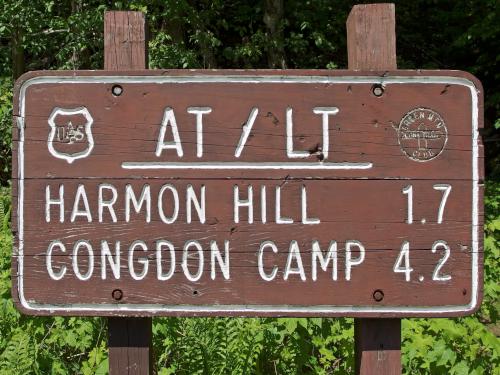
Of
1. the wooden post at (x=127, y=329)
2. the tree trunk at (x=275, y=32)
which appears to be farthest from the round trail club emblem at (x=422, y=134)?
the tree trunk at (x=275, y=32)

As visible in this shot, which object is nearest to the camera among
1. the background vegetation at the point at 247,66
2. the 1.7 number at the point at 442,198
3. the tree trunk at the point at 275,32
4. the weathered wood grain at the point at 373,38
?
the 1.7 number at the point at 442,198

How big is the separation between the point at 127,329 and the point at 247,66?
33.0 feet

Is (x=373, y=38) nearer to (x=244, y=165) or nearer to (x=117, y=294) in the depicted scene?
(x=244, y=165)

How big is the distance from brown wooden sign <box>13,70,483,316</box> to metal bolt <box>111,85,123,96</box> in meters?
0.03

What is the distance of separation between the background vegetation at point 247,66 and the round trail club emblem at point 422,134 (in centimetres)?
126

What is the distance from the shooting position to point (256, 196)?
2.06m

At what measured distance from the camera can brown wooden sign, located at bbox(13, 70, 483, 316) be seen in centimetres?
206

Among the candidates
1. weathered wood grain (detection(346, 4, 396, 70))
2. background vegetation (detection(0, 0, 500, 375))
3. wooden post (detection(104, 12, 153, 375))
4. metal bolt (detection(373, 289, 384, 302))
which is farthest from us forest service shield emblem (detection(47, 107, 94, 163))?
background vegetation (detection(0, 0, 500, 375))

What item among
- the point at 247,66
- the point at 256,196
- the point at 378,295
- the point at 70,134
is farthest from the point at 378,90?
the point at 247,66

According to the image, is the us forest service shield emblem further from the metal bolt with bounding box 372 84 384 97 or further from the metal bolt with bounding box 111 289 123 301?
the metal bolt with bounding box 372 84 384 97

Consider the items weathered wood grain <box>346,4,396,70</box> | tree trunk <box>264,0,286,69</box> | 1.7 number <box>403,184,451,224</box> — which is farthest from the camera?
tree trunk <box>264,0,286,69</box>

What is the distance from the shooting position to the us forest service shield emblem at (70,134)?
208 cm

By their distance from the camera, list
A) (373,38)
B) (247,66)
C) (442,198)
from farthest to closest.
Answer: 1. (247,66)
2. (373,38)
3. (442,198)

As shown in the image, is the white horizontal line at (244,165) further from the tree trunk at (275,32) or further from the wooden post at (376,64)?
the tree trunk at (275,32)
